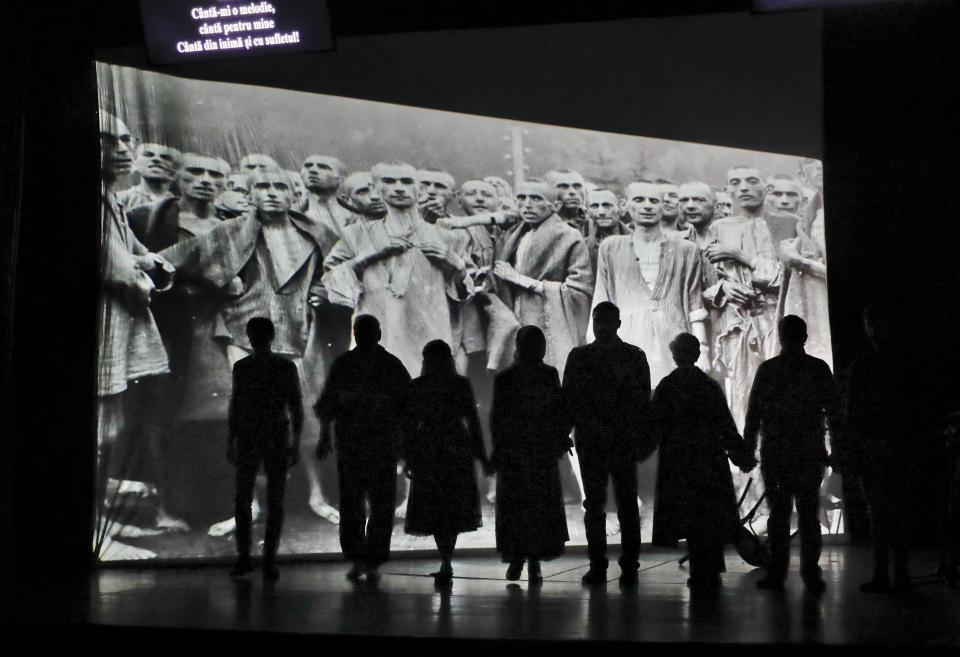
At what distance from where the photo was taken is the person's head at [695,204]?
273 inches

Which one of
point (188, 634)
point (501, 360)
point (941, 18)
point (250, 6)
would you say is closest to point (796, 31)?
point (941, 18)

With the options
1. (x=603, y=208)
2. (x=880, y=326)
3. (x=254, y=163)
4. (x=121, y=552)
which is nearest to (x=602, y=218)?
(x=603, y=208)

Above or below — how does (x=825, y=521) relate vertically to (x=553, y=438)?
below

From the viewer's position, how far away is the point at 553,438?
16.6 feet

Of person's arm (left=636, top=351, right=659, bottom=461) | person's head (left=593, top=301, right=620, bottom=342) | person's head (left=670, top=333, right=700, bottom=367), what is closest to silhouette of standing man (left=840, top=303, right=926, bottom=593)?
person's head (left=670, top=333, right=700, bottom=367)

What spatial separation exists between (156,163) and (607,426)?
11.3 ft

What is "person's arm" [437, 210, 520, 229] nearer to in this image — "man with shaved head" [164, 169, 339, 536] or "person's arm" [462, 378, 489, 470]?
"man with shaved head" [164, 169, 339, 536]

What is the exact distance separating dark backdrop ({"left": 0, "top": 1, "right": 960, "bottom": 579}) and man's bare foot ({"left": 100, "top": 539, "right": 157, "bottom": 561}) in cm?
14

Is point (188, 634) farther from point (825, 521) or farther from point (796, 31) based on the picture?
point (796, 31)

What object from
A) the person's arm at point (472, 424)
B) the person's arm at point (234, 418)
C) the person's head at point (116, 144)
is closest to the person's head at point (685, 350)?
the person's arm at point (472, 424)

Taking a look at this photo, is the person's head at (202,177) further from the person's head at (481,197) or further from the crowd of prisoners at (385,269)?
the person's head at (481,197)

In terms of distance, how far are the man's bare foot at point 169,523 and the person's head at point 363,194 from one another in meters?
2.26

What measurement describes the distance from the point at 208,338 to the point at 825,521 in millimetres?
4383

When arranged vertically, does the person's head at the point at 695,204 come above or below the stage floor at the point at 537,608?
above
